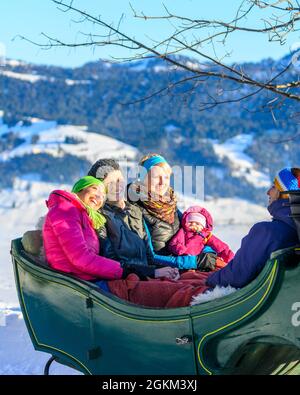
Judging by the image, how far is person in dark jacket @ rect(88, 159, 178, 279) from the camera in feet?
12.3

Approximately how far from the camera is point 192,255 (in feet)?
14.4

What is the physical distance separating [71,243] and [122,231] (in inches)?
21.3

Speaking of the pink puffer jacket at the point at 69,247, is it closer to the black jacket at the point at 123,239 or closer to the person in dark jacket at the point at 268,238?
the black jacket at the point at 123,239

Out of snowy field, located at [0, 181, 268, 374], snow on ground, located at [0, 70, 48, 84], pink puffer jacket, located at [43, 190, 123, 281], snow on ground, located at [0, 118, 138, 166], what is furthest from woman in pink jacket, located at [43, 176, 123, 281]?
snow on ground, located at [0, 70, 48, 84]

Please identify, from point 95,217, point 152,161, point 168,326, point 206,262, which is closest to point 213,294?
point 168,326

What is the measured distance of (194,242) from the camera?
14.6 feet

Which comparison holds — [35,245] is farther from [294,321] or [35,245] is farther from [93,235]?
[294,321]

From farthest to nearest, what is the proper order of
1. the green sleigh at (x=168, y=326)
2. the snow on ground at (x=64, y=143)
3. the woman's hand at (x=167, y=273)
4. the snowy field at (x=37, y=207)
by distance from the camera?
the snow on ground at (x=64, y=143)
the snowy field at (x=37, y=207)
the woman's hand at (x=167, y=273)
the green sleigh at (x=168, y=326)

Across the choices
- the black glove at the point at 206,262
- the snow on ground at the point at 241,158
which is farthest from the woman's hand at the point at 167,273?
the snow on ground at the point at 241,158

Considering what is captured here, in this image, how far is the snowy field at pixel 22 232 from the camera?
520 cm

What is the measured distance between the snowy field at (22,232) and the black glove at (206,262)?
1189mm

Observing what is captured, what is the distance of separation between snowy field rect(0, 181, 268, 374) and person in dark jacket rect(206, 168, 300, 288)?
6.83 ft

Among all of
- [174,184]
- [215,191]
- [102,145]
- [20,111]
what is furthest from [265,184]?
[174,184]

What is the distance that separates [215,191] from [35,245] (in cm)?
Answer: 7714
